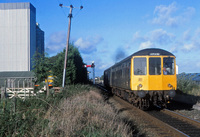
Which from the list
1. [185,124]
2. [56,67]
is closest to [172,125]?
[185,124]

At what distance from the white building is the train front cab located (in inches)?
1949

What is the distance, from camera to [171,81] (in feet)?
43.0

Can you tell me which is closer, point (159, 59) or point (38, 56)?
point (159, 59)

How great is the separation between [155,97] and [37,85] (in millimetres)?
7507

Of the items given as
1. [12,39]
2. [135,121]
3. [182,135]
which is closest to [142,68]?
[135,121]

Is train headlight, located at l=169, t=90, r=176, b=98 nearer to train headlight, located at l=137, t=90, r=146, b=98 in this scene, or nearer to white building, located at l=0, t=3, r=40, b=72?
train headlight, located at l=137, t=90, r=146, b=98

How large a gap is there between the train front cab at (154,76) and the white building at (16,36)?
49508 millimetres

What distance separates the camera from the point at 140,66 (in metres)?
13.3

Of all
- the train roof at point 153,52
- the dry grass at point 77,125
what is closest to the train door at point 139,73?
the train roof at point 153,52

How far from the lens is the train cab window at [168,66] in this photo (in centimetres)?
1312

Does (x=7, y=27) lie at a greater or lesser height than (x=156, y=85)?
greater

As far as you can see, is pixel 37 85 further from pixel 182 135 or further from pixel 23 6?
pixel 23 6

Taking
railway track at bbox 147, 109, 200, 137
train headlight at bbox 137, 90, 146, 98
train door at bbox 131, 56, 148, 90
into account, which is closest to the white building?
train door at bbox 131, 56, 148, 90

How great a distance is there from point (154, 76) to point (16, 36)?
2083 inches
